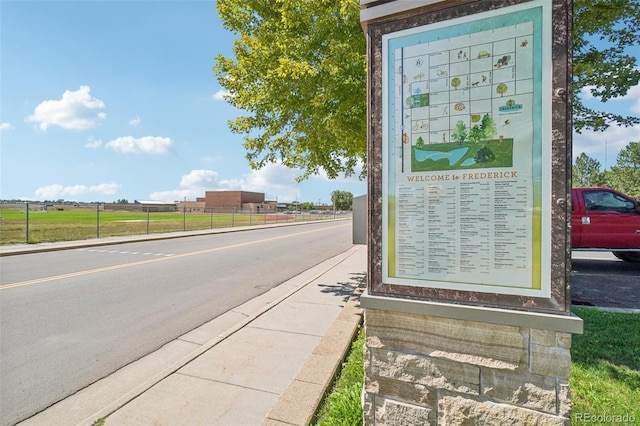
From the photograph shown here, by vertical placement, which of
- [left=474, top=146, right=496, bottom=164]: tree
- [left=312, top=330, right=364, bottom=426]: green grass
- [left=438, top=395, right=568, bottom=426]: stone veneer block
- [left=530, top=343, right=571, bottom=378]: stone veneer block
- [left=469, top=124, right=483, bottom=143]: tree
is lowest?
[left=312, top=330, right=364, bottom=426]: green grass

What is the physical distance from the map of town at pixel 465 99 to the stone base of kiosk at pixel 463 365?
932mm

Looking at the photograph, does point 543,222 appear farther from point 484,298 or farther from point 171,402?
point 171,402

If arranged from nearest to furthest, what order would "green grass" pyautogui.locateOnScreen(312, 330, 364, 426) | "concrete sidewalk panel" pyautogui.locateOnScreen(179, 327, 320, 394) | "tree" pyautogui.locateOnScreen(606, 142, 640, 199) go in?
1. "green grass" pyautogui.locateOnScreen(312, 330, 364, 426)
2. "concrete sidewalk panel" pyautogui.locateOnScreen(179, 327, 320, 394)
3. "tree" pyautogui.locateOnScreen(606, 142, 640, 199)

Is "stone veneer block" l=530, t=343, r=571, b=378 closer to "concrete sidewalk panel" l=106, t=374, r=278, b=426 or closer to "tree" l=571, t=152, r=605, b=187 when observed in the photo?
"concrete sidewalk panel" l=106, t=374, r=278, b=426

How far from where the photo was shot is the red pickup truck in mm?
8836

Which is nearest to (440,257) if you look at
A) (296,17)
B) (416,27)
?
(416,27)

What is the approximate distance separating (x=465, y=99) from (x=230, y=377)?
333 centimetres

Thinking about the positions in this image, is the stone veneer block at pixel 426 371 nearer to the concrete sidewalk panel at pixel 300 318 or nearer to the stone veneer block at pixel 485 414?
the stone veneer block at pixel 485 414

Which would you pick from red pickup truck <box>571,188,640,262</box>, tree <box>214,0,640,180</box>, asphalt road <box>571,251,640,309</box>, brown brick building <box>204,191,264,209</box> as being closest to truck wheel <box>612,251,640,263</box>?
asphalt road <box>571,251,640,309</box>

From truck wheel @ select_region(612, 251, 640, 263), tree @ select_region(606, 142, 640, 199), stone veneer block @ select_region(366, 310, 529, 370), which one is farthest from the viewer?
tree @ select_region(606, 142, 640, 199)

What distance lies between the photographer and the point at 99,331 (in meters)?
4.89

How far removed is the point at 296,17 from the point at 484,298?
5254 mm

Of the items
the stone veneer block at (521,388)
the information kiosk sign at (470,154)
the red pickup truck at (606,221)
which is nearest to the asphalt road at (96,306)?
the information kiosk sign at (470,154)

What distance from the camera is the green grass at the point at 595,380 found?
2688 mm
